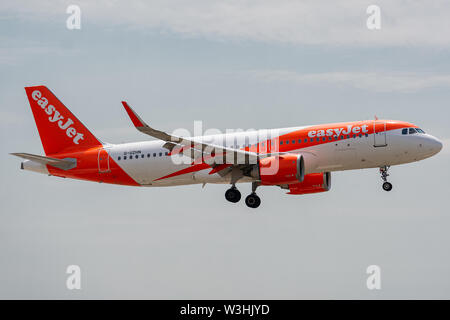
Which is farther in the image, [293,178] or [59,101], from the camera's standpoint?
[59,101]

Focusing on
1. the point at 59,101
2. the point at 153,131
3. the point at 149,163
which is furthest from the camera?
the point at 59,101

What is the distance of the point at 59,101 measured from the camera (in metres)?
59.4

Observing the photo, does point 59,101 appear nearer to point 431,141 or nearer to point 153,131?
point 153,131

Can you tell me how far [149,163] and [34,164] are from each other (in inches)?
334

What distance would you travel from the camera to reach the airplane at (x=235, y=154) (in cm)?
5059

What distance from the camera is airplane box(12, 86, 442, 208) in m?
50.6

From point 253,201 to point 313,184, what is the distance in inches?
217

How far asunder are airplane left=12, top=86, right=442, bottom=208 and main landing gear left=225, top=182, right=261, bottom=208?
0.07 m

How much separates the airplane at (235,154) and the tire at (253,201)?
0.21 ft

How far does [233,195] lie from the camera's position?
173ft

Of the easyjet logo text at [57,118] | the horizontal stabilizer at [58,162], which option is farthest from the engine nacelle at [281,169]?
the easyjet logo text at [57,118]

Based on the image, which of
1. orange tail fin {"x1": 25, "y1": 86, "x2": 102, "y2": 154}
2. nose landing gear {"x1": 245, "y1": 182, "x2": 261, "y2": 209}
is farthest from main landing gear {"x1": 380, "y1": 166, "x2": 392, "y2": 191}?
orange tail fin {"x1": 25, "y1": 86, "x2": 102, "y2": 154}

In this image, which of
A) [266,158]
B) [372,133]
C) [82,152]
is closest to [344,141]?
[372,133]

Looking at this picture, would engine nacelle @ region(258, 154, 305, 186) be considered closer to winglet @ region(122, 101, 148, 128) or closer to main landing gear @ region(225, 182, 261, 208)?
main landing gear @ region(225, 182, 261, 208)
